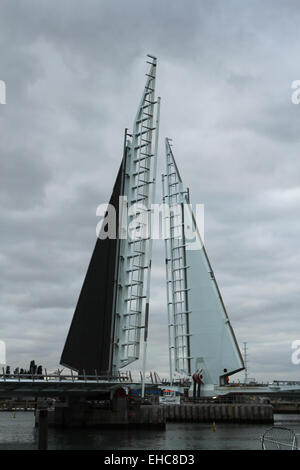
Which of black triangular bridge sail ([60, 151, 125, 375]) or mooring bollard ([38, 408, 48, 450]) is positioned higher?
black triangular bridge sail ([60, 151, 125, 375])

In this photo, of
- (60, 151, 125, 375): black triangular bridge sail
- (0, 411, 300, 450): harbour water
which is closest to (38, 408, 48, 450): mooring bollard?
(0, 411, 300, 450): harbour water

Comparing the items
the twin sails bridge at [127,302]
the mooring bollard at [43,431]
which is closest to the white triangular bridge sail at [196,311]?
the twin sails bridge at [127,302]

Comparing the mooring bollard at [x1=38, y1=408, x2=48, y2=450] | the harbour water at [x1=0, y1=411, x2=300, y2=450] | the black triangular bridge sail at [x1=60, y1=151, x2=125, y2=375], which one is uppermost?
the black triangular bridge sail at [x1=60, y1=151, x2=125, y2=375]

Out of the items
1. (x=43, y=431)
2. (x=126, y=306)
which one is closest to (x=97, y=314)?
(x=126, y=306)

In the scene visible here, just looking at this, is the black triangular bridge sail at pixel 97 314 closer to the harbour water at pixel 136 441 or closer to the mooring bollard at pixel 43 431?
the harbour water at pixel 136 441

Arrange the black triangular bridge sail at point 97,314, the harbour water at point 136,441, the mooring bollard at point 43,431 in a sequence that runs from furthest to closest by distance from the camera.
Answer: the black triangular bridge sail at point 97,314 < the harbour water at point 136,441 < the mooring bollard at point 43,431

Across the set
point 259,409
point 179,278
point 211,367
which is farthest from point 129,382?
point 179,278

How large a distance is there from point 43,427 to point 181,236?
6271 cm

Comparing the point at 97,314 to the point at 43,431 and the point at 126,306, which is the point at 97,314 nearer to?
the point at 126,306

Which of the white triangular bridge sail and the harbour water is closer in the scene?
the harbour water

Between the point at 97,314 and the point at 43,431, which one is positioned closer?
the point at 43,431

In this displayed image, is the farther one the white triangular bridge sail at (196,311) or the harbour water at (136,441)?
the white triangular bridge sail at (196,311)

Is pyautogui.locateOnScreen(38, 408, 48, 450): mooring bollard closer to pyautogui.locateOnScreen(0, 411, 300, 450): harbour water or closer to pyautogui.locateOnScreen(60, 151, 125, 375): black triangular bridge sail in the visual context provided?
pyautogui.locateOnScreen(0, 411, 300, 450): harbour water

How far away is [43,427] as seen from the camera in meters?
23.6
